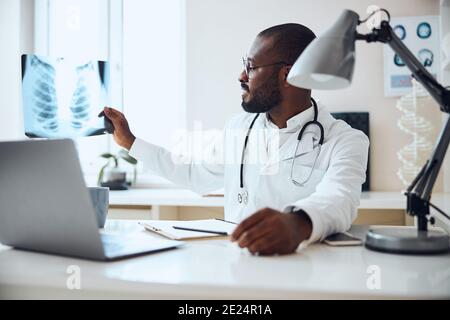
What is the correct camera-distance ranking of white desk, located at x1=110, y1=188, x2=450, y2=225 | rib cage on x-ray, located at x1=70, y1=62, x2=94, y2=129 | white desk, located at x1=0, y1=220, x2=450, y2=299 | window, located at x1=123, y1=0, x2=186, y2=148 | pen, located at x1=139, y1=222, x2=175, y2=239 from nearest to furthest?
white desk, located at x1=0, y1=220, x2=450, y2=299, pen, located at x1=139, y1=222, x2=175, y2=239, rib cage on x-ray, located at x1=70, y1=62, x2=94, y2=129, white desk, located at x1=110, y1=188, x2=450, y2=225, window, located at x1=123, y1=0, x2=186, y2=148

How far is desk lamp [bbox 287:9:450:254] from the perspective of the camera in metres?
0.80

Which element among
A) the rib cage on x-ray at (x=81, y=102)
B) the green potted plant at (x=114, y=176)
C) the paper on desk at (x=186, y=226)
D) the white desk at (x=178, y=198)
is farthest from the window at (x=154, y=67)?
the paper on desk at (x=186, y=226)

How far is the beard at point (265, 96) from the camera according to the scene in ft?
4.97

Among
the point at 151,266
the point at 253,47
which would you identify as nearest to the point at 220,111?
the point at 253,47

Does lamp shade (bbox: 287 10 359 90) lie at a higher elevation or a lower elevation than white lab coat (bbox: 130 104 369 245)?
higher

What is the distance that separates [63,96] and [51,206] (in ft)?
2.06

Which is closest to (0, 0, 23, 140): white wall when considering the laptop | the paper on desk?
the paper on desk

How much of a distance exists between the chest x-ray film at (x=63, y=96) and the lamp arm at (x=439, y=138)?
30.0 inches

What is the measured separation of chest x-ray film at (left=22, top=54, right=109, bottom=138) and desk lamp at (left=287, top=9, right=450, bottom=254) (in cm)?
65

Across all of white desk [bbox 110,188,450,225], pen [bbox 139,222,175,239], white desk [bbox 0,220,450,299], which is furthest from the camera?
white desk [bbox 110,188,450,225]

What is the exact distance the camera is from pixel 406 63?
2.77 feet

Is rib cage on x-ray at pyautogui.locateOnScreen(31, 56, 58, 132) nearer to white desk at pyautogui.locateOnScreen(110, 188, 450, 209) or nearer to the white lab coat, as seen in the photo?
the white lab coat

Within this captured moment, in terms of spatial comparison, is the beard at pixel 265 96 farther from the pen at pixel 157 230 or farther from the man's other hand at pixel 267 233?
the man's other hand at pixel 267 233

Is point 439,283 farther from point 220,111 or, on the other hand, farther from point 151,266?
point 220,111
